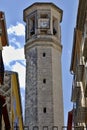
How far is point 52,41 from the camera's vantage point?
54.8 metres

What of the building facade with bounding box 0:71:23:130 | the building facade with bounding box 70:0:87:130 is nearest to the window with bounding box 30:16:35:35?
the building facade with bounding box 0:71:23:130

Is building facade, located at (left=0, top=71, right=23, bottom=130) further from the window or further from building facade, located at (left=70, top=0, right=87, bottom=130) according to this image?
the window

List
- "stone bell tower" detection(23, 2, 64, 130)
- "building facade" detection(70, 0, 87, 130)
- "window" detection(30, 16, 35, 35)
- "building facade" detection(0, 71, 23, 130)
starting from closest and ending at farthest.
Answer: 1. "building facade" detection(70, 0, 87, 130)
2. "building facade" detection(0, 71, 23, 130)
3. "stone bell tower" detection(23, 2, 64, 130)
4. "window" detection(30, 16, 35, 35)

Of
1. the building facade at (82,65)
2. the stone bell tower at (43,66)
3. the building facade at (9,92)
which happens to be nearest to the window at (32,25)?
the stone bell tower at (43,66)

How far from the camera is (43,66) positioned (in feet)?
175

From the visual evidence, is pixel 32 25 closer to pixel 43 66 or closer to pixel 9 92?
pixel 43 66

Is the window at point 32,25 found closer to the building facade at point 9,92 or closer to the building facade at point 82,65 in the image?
the building facade at point 9,92

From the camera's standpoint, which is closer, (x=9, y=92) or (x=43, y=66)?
(x=9, y=92)

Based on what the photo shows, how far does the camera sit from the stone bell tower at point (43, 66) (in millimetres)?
50156

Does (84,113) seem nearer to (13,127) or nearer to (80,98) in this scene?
(80,98)

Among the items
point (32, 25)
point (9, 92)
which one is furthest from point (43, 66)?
point (9, 92)

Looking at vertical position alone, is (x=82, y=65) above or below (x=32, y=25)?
above

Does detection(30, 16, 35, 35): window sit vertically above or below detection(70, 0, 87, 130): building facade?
below

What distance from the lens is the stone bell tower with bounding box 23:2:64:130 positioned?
50156mm
